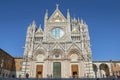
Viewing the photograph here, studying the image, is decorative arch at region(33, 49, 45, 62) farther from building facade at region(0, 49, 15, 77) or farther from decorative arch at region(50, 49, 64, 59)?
building facade at region(0, 49, 15, 77)

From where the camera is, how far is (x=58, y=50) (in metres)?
36.6

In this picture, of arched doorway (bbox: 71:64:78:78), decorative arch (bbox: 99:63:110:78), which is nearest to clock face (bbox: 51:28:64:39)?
arched doorway (bbox: 71:64:78:78)

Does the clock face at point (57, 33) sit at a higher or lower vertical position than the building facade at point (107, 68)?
higher

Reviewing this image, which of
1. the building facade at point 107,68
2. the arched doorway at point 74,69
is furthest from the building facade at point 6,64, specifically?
the building facade at point 107,68

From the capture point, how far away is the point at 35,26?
1590 inches

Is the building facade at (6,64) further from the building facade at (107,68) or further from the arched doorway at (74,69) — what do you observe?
the building facade at (107,68)

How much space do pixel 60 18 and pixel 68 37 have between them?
643cm

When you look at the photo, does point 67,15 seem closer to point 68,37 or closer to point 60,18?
point 60,18

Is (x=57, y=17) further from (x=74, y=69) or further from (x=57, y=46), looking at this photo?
(x=74, y=69)

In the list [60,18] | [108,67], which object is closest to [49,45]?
[60,18]

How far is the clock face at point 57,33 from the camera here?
3841 centimetres

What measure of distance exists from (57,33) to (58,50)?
4.85 m

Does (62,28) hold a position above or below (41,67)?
above

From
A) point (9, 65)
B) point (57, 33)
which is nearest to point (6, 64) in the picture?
point (9, 65)
